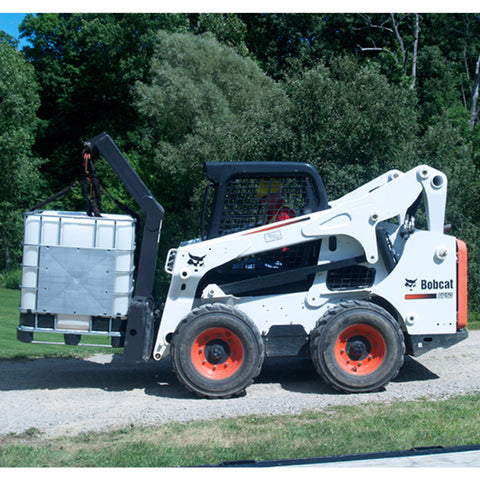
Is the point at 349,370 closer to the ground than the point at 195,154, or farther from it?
closer to the ground

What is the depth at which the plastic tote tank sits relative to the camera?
24.9ft

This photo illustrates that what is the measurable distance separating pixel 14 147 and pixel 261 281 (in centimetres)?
2359

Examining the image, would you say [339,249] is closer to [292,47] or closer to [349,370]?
[349,370]

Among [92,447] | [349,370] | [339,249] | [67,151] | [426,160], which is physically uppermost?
[67,151]

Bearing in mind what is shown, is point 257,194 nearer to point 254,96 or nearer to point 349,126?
point 349,126

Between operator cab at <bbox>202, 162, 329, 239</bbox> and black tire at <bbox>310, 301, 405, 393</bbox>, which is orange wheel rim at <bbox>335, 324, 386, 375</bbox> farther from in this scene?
operator cab at <bbox>202, 162, 329, 239</bbox>

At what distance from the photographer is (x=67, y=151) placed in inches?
1480

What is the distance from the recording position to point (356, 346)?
7.79 metres

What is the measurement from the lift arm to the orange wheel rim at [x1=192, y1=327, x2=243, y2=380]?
23.9 inches

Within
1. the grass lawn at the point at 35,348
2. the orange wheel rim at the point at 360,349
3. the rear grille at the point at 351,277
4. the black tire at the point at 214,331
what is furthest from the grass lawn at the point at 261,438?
the grass lawn at the point at 35,348

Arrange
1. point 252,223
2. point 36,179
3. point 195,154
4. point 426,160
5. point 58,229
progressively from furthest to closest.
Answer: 1. point 36,179
2. point 195,154
3. point 426,160
4. point 252,223
5. point 58,229

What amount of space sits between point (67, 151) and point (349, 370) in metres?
32.5

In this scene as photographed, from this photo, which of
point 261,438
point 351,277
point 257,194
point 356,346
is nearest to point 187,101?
point 257,194

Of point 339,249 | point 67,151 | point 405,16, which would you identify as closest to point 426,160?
point 339,249
